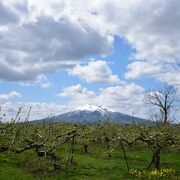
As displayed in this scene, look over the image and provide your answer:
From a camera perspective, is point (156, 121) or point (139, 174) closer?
point (139, 174)

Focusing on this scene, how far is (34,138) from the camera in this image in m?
39.4

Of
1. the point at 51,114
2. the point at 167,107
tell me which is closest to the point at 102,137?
the point at 167,107

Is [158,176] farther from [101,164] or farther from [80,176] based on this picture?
[101,164]

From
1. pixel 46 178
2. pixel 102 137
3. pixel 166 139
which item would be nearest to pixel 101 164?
pixel 166 139

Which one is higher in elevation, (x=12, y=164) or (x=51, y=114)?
(x=51, y=114)

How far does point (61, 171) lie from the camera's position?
3703 cm

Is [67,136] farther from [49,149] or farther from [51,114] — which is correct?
[49,149]

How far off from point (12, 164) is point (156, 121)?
17.7 m

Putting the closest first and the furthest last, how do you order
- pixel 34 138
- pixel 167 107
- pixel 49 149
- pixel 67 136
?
pixel 49 149 < pixel 34 138 < pixel 67 136 < pixel 167 107

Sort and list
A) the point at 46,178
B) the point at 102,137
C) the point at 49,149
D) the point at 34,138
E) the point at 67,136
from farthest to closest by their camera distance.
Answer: the point at 102,137 → the point at 67,136 → the point at 34,138 → the point at 49,149 → the point at 46,178

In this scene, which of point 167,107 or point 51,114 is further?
point 167,107

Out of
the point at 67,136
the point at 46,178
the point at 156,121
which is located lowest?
the point at 46,178

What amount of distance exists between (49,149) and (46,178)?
3.43 meters

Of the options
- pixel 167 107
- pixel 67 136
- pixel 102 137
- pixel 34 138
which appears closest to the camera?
pixel 34 138
